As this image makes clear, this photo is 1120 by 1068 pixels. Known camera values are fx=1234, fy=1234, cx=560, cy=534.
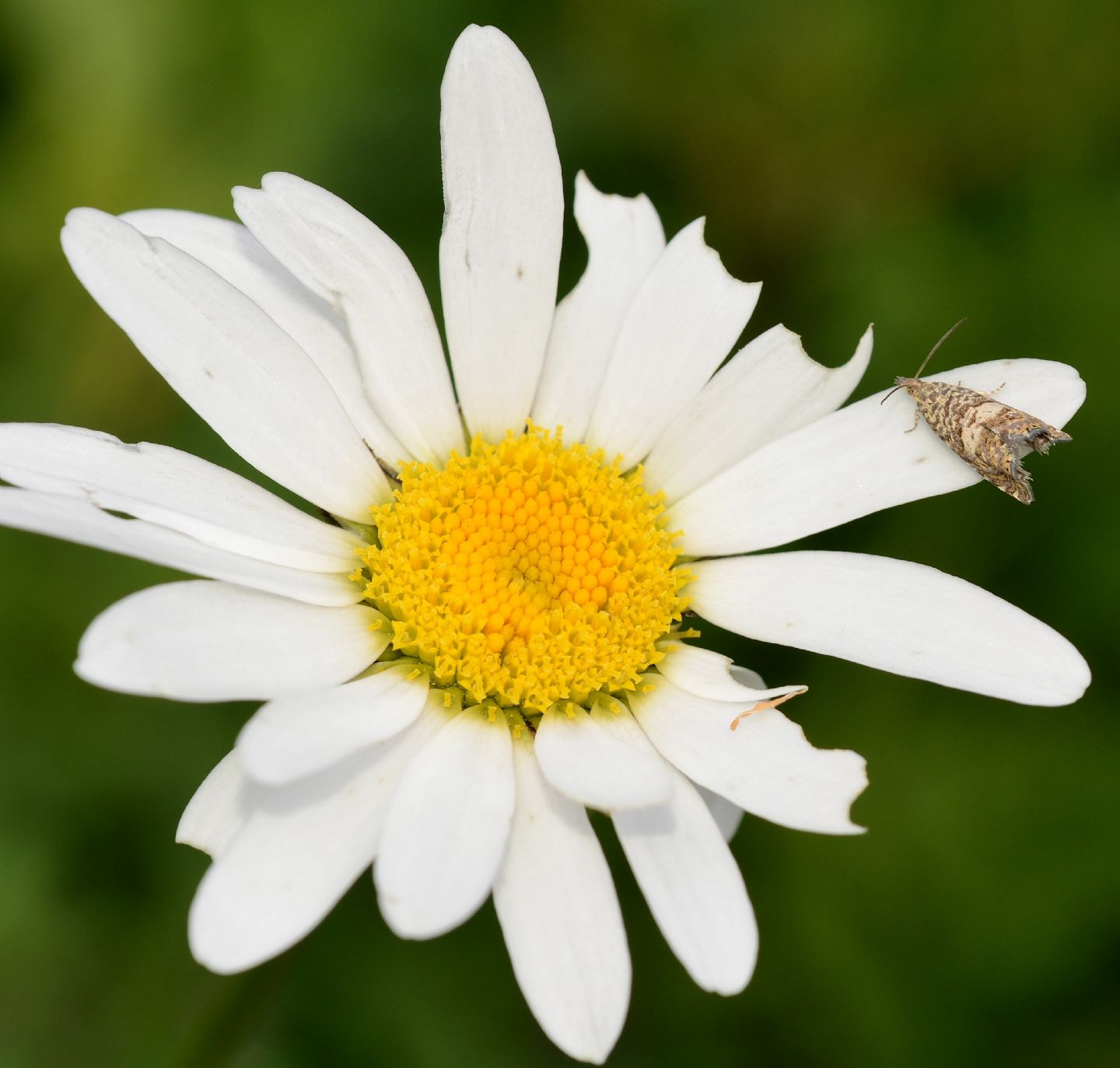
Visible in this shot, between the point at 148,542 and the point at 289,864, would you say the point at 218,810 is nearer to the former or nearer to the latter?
the point at 289,864

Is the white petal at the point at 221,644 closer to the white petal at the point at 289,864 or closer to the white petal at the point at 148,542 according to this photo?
the white petal at the point at 148,542

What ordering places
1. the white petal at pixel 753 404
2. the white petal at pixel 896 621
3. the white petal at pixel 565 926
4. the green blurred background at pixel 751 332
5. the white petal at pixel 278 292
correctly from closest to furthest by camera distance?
the white petal at pixel 565 926, the white petal at pixel 896 621, the white petal at pixel 278 292, the white petal at pixel 753 404, the green blurred background at pixel 751 332

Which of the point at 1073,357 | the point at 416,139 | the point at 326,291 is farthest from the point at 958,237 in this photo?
the point at 326,291

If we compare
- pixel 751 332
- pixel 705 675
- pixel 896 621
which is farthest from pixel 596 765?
pixel 751 332


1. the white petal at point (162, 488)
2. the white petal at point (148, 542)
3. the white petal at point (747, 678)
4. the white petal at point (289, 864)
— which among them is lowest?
the white petal at point (289, 864)

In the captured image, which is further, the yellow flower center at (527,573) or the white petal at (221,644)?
the yellow flower center at (527,573)

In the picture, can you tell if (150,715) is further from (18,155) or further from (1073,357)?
(1073,357)

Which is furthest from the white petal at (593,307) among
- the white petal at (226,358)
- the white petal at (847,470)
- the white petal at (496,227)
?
the white petal at (226,358)
